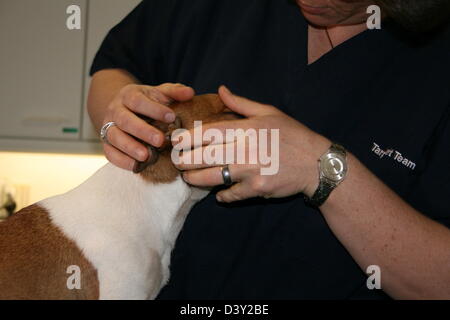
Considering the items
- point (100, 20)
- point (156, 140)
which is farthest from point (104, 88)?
point (100, 20)

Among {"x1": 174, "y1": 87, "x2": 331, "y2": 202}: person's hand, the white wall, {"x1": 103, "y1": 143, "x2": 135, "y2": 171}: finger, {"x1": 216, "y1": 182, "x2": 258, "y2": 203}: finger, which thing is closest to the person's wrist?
{"x1": 174, "y1": 87, "x2": 331, "y2": 202}: person's hand

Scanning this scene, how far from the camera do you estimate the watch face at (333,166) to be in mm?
984

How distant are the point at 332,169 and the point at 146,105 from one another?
1.30 feet

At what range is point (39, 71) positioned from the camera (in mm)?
2627

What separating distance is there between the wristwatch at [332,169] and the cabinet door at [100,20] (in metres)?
1.82

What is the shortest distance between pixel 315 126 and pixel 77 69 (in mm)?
1765

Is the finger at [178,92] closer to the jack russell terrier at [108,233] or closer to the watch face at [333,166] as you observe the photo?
the jack russell terrier at [108,233]

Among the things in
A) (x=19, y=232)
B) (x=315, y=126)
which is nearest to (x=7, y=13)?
(x=19, y=232)

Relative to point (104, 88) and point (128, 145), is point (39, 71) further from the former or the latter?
point (128, 145)

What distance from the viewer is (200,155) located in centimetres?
101

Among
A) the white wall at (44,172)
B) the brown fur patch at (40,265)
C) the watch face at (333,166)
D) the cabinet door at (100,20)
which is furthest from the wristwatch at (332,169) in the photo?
the white wall at (44,172)

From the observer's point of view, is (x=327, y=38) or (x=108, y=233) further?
(x=327, y=38)

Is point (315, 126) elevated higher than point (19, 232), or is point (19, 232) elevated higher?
point (315, 126)

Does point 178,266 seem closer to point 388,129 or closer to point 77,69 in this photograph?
point 388,129
